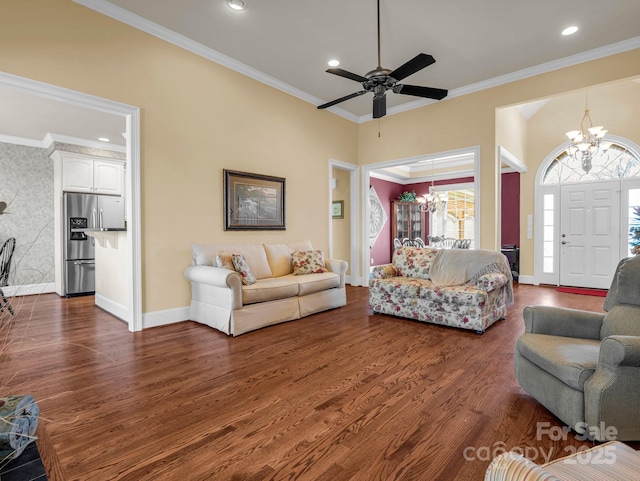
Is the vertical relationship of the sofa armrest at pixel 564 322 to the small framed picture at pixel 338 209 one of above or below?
below

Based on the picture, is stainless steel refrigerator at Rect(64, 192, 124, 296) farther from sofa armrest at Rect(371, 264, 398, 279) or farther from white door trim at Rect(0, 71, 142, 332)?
→ sofa armrest at Rect(371, 264, 398, 279)

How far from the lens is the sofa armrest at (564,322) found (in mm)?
2125

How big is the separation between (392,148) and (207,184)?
333 centimetres

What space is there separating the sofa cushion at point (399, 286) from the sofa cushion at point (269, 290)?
1.04 metres

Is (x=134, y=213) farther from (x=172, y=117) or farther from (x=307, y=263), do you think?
(x=307, y=263)

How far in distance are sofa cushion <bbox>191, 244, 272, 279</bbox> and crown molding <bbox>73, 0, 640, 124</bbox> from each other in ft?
7.65

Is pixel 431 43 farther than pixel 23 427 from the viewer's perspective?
Yes

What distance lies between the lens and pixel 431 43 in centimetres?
402

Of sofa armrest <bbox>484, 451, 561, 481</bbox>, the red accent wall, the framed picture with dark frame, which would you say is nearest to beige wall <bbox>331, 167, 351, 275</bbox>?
the framed picture with dark frame

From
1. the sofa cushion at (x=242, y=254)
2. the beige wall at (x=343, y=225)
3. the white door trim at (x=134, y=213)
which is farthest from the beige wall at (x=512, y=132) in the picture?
the white door trim at (x=134, y=213)

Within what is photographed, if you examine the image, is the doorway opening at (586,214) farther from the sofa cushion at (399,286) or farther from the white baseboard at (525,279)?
the sofa cushion at (399,286)

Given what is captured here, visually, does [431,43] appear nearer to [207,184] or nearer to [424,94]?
[424,94]

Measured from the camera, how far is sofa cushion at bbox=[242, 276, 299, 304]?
11.7 feet

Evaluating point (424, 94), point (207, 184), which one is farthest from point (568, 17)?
point (207, 184)
